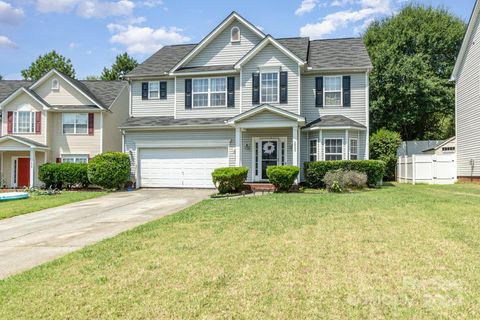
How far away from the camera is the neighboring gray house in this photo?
768 inches

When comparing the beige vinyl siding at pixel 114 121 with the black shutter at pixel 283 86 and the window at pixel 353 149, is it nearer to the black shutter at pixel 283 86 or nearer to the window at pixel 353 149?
the black shutter at pixel 283 86

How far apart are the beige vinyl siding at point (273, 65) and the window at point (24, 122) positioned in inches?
533

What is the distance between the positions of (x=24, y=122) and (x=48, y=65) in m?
25.9

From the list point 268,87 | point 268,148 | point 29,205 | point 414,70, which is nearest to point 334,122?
point 268,148

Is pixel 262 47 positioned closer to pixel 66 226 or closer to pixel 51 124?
pixel 66 226

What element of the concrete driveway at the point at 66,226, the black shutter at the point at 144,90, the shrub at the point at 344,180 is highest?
the black shutter at the point at 144,90

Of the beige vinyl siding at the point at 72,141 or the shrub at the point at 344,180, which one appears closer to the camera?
the shrub at the point at 344,180

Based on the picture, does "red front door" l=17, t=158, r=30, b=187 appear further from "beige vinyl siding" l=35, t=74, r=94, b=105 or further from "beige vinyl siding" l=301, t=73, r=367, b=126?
"beige vinyl siding" l=301, t=73, r=367, b=126

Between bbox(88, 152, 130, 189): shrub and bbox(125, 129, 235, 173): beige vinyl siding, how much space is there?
4.09 feet

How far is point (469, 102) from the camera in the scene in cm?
2048

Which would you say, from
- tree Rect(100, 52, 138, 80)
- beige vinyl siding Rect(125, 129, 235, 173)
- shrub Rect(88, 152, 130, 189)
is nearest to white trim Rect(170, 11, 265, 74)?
→ beige vinyl siding Rect(125, 129, 235, 173)

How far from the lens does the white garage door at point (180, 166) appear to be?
19.9 metres

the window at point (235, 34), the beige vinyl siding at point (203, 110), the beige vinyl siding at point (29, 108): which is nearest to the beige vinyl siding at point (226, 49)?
the window at point (235, 34)

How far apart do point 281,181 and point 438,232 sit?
912 centimetres
